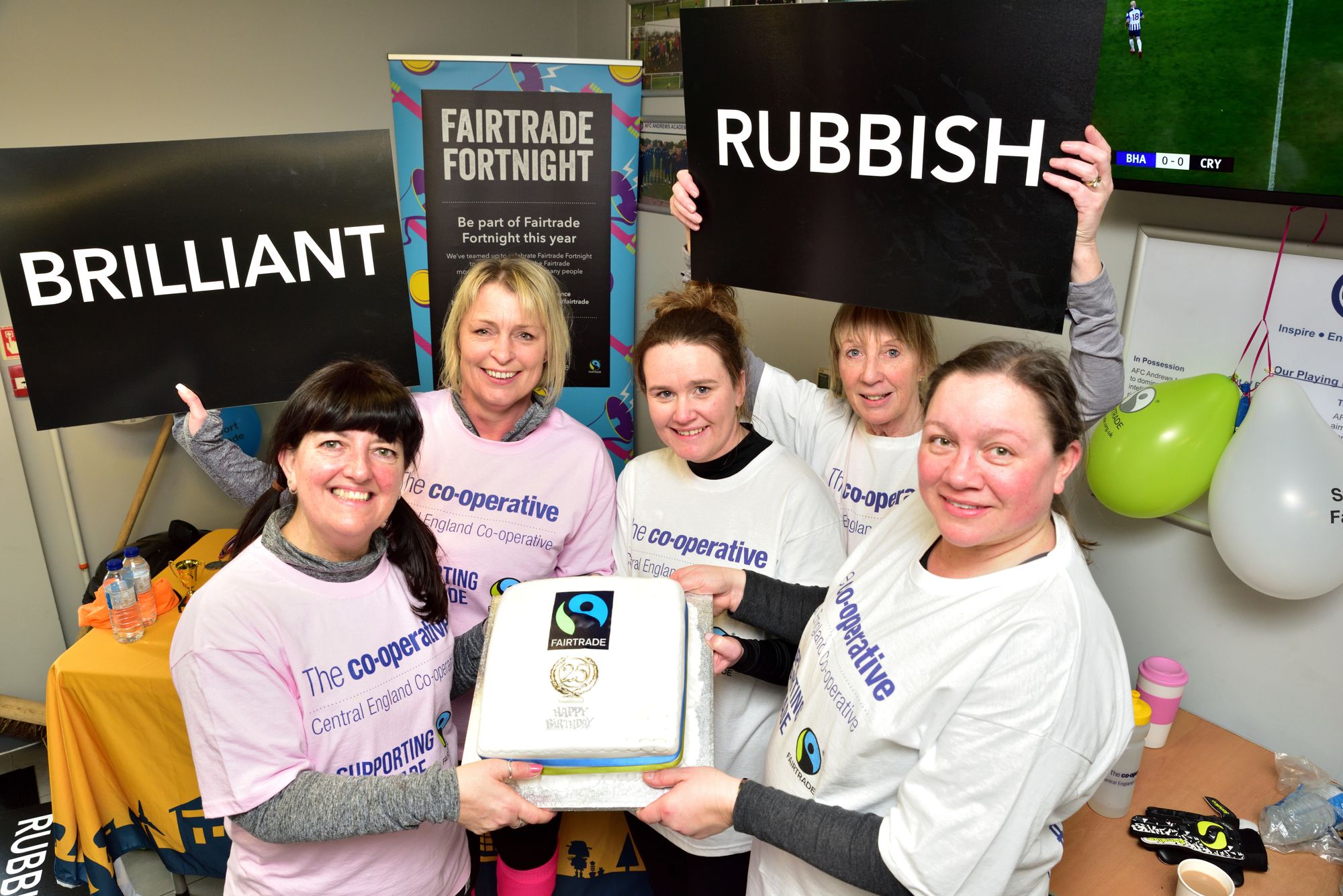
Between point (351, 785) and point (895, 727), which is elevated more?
point (895, 727)

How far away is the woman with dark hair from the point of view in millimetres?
1284

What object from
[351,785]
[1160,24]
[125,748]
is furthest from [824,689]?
[125,748]

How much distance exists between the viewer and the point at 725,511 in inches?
68.9

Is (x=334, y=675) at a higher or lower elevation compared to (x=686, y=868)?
higher

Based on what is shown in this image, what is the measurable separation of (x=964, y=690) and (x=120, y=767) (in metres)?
2.39

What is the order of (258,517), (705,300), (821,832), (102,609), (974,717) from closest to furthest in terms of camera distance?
1. (974,717)
2. (821,832)
3. (258,517)
4. (705,300)
5. (102,609)

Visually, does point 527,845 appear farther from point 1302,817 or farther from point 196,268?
point 1302,817

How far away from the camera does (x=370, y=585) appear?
1.46 metres

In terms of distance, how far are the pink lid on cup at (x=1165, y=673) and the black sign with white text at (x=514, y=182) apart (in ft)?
7.13

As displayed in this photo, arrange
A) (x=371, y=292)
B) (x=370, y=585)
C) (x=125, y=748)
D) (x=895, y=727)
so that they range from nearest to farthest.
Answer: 1. (x=895, y=727)
2. (x=370, y=585)
3. (x=371, y=292)
4. (x=125, y=748)

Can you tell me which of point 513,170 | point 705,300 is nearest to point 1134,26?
point 705,300

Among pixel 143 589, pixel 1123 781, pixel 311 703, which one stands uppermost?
pixel 311 703

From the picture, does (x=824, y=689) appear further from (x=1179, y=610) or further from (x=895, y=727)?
(x=1179, y=610)

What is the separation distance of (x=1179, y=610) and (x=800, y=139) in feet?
4.46
